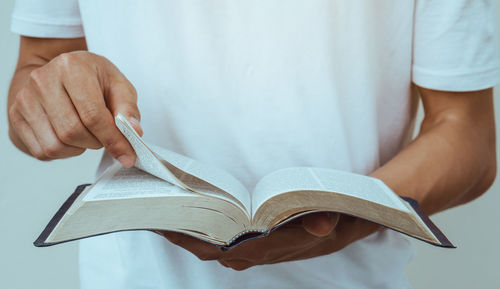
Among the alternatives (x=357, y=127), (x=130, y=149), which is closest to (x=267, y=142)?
(x=357, y=127)

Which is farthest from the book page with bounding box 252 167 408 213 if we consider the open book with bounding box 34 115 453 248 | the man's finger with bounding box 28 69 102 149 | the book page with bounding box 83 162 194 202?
the man's finger with bounding box 28 69 102 149

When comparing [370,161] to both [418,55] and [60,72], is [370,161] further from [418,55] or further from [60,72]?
[60,72]

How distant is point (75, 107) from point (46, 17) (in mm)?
409

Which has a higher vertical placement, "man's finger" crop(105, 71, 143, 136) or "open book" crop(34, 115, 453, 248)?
"man's finger" crop(105, 71, 143, 136)

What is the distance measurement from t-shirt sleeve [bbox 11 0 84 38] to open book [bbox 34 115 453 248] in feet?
1.42

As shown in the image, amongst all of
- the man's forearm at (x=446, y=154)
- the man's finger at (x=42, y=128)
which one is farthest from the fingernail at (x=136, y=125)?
the man's forearm at (x=446, y=154)

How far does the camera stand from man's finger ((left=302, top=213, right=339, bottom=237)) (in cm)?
60

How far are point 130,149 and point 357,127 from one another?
401 mm

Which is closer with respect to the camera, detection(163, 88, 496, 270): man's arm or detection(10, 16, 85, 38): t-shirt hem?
detection(163, 88, 496, 270): man's arm

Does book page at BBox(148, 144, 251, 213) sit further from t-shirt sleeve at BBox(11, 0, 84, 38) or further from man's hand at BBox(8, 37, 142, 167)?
t-shirt sleeve at BBox(11, 0, 84, 38)

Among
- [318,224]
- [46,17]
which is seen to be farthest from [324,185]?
[46,17]

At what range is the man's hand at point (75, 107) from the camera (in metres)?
0.59

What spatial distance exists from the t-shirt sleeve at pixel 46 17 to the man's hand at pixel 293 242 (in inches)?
20.5

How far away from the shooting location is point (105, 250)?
858mm
